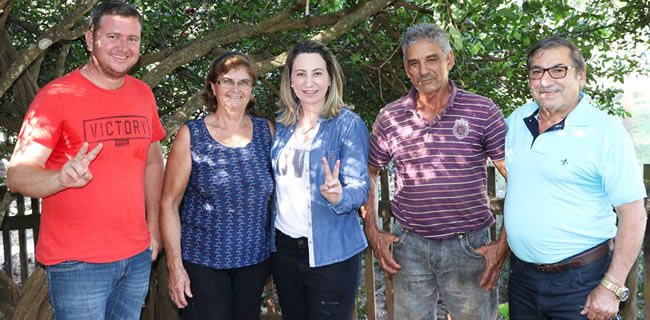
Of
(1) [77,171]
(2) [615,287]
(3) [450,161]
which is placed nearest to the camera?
(1) [77,171]

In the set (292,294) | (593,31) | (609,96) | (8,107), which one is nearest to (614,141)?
(292,294)

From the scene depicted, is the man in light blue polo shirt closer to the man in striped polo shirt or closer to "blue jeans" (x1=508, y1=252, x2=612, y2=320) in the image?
"blue jeans" (x1=508, y1=252, x2=612, y2=320)

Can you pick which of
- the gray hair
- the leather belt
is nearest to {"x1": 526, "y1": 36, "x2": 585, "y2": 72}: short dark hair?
the gray hair

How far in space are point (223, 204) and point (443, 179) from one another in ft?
4.04

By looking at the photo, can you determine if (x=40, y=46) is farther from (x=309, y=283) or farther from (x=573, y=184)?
(x=573, y=184)

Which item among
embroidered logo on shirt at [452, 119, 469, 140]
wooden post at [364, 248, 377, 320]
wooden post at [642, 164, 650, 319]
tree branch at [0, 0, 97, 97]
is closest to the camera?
embroidered logo on shirt at [452, 119, 469, 140]

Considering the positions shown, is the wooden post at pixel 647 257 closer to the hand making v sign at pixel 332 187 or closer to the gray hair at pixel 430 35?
the gray hair at pixel 430 35

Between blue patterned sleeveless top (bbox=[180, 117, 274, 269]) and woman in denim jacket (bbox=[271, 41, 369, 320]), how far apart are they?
4.6 inches

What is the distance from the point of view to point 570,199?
2.94 m

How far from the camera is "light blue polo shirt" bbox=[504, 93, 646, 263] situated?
2.83 m

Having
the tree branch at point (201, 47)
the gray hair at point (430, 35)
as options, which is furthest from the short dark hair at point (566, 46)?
the tree branch at point (201, 47)

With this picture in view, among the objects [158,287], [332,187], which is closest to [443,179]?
[332,187]

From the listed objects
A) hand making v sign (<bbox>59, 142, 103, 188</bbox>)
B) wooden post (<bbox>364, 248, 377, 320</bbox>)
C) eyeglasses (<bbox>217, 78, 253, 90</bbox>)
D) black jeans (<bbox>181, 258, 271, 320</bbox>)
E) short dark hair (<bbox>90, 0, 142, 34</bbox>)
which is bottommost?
wooden post (<bbox>364, 248, 377, 320</bbox>)

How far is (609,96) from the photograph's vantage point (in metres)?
6.05
